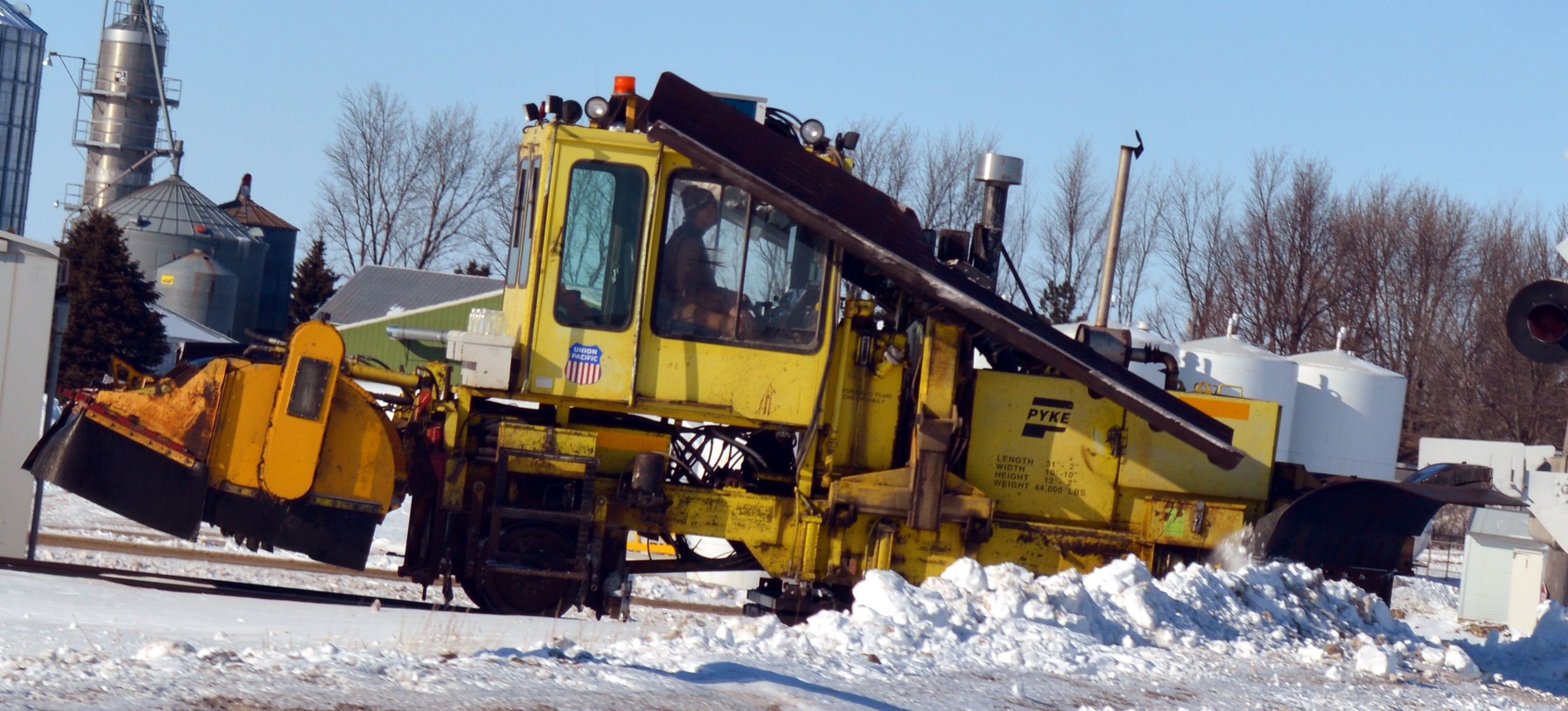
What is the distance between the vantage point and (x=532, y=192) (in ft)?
27.3

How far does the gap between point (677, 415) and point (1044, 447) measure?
2278mm

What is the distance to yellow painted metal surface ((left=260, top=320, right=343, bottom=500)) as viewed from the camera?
7758 mm

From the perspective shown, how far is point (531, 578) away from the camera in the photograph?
27.3ft

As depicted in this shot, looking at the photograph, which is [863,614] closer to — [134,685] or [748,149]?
[748,149]

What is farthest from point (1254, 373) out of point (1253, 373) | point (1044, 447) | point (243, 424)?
point (243, 424)

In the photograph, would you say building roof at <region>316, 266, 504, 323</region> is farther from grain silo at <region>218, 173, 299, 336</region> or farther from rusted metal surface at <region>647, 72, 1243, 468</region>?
rusted metal surface at <region>647, 72, 1243, 468</region>

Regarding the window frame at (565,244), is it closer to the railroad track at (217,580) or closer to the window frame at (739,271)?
the window frame at (739,271)

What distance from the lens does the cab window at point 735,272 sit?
814 cm

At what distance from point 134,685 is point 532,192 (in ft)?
14.1

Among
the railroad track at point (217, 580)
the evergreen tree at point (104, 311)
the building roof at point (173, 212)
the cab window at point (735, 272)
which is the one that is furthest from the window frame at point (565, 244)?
the building roof at point (173, 212)

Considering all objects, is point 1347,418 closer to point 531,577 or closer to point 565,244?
point 531,577

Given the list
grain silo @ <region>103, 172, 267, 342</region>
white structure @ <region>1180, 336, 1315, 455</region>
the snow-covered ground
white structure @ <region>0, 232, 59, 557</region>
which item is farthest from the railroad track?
grain silo @ <region>103, 172, 267, 342</region>

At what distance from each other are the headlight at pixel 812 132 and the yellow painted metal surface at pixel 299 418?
2.95 meters

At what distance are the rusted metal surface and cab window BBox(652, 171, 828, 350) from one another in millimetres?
216
